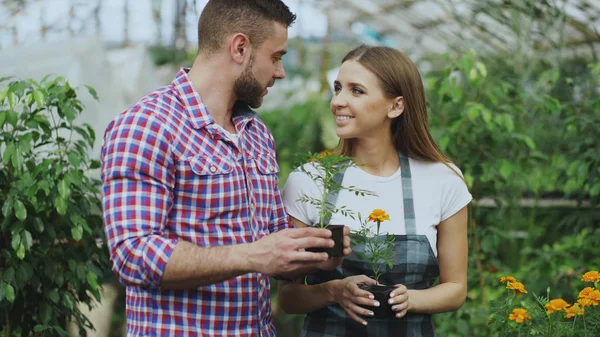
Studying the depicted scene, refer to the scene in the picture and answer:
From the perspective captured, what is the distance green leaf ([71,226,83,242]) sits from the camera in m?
2.77

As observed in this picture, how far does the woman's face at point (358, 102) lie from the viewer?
2.25 metres

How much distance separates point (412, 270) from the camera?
218 centimetres

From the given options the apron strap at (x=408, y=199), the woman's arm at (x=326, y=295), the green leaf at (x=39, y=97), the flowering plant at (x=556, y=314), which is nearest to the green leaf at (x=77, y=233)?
the green leaf at (x=39, y=97)

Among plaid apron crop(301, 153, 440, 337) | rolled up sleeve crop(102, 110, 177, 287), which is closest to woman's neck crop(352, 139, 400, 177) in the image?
plaid apron crop(301, 153, 440, 337)

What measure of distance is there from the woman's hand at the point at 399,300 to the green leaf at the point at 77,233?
1282mm

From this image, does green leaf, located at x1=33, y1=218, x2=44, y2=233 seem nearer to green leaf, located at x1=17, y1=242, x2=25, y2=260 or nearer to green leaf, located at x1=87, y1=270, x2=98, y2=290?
green leaf, located at x1=17, y1=242, x2=25, y2=260

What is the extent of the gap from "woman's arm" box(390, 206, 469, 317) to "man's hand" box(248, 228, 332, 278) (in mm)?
532

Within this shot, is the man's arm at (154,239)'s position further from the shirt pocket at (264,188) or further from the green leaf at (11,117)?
the green leaf at (11,117)

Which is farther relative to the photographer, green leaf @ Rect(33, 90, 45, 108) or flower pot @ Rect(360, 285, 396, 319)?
green leaf @ Rect(33, 90, 45, 108)

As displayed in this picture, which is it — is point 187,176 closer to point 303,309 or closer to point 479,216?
point 303,309

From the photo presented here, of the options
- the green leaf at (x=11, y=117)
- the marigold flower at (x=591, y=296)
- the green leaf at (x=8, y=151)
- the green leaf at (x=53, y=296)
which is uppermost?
the green leaf at (x=11, y=117)

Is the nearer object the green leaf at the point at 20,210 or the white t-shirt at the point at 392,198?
the white t-shirt at the point at 392,198

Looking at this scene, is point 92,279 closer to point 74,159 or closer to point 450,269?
point 74,159

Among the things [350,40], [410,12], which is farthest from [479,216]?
[350,40]
